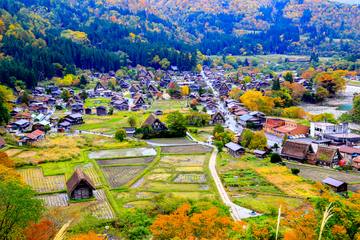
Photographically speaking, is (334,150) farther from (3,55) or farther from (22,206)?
(3,55)

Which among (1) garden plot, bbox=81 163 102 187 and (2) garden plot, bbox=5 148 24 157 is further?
(2) garden plot, bbox=5 148 24 157

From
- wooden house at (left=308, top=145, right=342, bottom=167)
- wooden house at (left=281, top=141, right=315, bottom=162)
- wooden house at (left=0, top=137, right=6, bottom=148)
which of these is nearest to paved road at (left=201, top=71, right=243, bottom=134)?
wooden house at (left=281, top=141, right=315, bottom=162)

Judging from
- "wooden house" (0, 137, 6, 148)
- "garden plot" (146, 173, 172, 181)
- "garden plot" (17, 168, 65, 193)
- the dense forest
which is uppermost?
the dense forest

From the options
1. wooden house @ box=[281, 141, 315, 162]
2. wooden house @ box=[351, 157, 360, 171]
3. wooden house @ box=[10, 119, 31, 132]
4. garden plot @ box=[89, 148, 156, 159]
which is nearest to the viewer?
wooden house @ box=[351, 157, 360, 171]

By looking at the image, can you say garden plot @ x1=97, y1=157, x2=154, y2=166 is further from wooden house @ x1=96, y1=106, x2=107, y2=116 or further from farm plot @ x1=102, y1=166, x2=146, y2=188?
wooden house @ x1=96, y1=106, x2=107, y2=116

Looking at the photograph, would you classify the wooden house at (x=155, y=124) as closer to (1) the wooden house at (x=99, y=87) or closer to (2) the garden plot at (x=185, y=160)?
(2) the garden plot at (x=185, y=160)

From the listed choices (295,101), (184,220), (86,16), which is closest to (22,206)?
(184,220)

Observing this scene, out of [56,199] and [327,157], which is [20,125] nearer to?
[56,199]
